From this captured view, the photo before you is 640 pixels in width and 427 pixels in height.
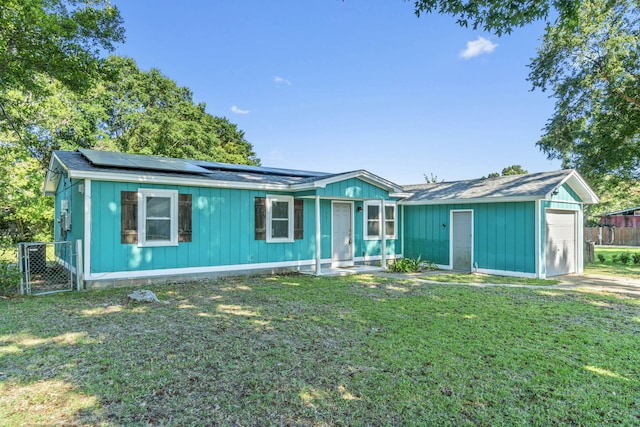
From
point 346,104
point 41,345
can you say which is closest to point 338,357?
point 41,345

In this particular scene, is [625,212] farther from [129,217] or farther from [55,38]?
[55,38]

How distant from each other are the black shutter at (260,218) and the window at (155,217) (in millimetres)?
1770

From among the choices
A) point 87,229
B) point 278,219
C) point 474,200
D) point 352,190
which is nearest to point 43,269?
point 87,229

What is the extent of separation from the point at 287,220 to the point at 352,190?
2.07 meters

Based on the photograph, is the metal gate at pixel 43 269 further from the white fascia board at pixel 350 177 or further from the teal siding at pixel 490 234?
the teal siding at pixel 490 234

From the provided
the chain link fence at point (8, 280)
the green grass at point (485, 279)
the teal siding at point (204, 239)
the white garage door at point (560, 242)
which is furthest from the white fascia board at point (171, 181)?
the white garage door at point (560, 242)

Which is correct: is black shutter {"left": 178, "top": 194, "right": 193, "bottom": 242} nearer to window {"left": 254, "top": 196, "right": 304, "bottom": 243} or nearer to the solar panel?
the solar panel

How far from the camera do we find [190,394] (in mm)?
3053

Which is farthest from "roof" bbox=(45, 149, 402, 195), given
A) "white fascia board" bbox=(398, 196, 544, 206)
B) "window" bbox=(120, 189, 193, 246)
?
"white fascia board" bbox=(398, 196, 544, 206)

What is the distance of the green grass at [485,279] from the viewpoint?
9.09 meters

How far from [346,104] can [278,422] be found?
56.7 feet

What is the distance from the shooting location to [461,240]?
11328 millimetres

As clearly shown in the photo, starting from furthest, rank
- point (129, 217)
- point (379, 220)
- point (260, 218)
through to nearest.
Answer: point (379, 220)
point (260, 218)
point (129, 217)

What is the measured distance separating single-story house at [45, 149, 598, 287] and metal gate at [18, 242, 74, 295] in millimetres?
476
